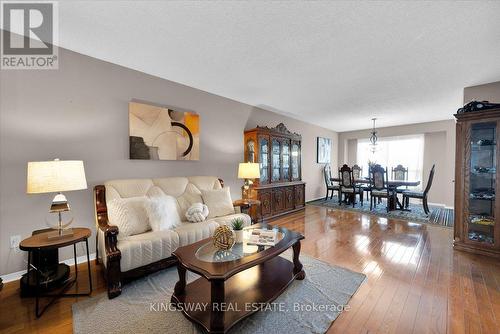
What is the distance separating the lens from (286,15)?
69.5 inches

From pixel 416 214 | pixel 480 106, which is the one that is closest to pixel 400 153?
pixel 416 214

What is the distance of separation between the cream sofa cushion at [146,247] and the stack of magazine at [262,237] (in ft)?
2.73

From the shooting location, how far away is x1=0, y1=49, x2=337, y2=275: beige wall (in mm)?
2053

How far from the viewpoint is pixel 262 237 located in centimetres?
200

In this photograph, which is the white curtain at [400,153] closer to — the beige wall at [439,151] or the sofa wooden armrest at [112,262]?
the beige wall at [439,151]

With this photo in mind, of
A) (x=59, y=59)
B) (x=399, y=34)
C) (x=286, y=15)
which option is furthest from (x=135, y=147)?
(x=399, y=34)

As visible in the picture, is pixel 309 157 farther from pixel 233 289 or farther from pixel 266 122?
pixel 233 289

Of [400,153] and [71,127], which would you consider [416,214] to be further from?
[71,127]

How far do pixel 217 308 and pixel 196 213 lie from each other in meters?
1.43

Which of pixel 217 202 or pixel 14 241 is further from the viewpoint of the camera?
A: pixel 217 202

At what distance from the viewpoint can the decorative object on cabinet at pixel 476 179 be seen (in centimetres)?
A: 279

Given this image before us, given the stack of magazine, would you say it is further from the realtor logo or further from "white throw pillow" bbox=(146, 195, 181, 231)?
the realtor logo

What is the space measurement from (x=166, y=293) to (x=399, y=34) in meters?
3.27

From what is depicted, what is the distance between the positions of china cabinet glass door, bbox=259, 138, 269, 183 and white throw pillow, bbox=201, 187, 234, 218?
4.18 feet
